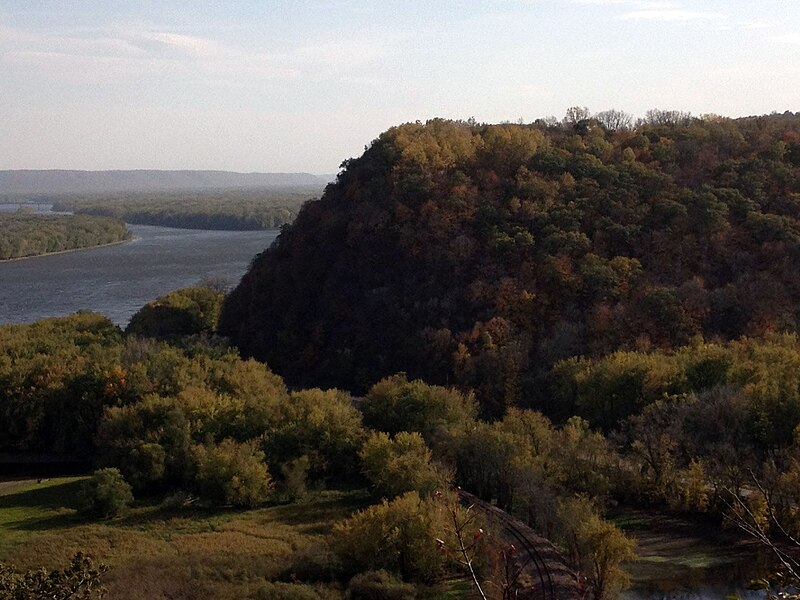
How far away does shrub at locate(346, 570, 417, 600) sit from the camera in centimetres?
2044

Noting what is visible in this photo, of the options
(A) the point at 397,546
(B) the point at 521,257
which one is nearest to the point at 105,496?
(A) the point at 397,546

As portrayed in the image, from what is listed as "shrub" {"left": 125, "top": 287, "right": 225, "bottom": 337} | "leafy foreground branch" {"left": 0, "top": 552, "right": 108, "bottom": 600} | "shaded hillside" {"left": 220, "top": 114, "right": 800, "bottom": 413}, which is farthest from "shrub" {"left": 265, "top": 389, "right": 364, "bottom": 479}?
"shrub" {"left": 125, "top": 287, "right": 225, "bottom": 337}

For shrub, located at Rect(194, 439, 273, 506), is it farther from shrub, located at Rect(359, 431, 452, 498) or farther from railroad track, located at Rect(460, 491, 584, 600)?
railroad track, located at Rect(460, 491, 584, 600)

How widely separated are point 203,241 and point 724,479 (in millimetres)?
114453

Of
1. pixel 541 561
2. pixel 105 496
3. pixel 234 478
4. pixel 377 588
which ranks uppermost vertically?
pixel 234 478

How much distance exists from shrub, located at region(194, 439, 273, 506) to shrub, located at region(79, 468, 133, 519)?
9.07 feet

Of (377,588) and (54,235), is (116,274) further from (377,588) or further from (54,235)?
(377,588)

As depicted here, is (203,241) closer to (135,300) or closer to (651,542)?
(135,300)

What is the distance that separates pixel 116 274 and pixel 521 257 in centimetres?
5881

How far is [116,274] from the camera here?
91125 millimetres

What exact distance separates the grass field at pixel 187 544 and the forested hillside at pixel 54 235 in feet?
303

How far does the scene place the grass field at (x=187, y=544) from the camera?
827 inches

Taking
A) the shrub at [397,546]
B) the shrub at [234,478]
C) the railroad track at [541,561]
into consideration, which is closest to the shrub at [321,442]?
the shrub at [234,478]

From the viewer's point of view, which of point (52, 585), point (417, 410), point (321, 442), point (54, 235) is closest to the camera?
point (52, 585)
